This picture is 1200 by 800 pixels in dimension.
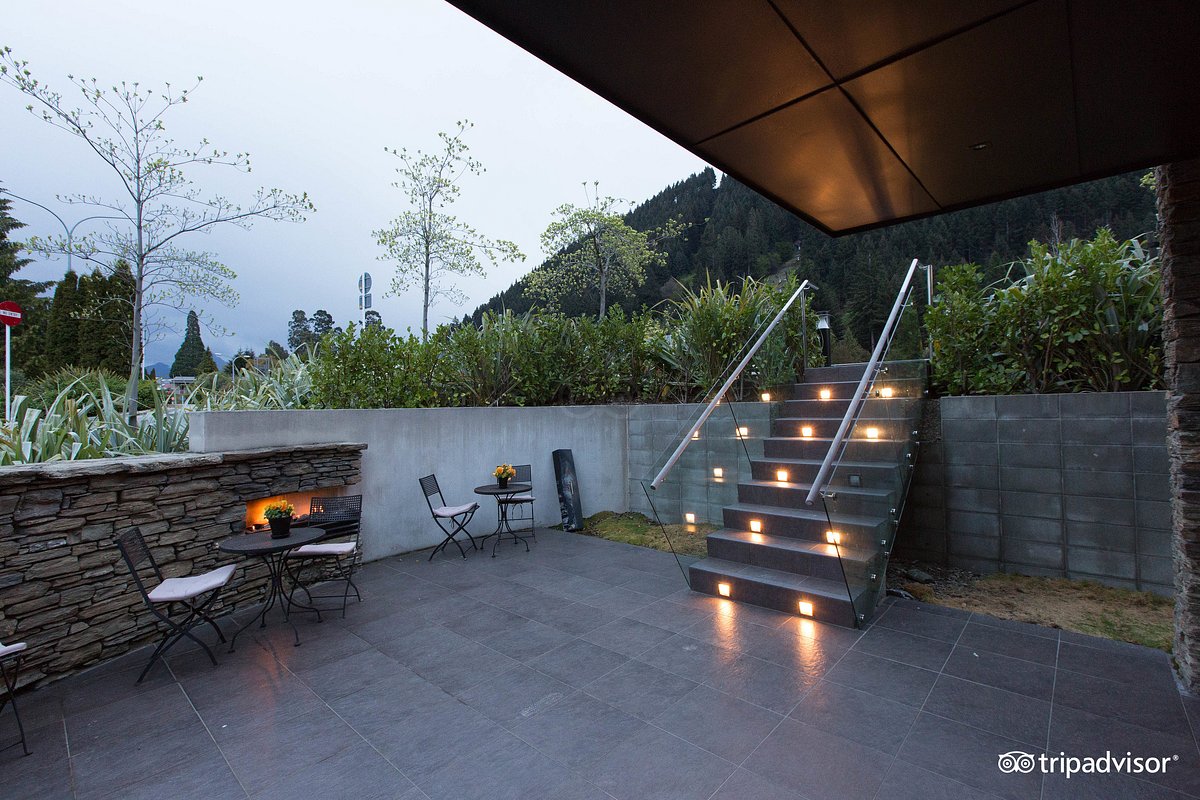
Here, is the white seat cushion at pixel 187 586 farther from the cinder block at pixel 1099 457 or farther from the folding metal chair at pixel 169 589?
the cinder block at pixel 1099 457

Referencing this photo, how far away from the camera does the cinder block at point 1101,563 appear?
3.95m

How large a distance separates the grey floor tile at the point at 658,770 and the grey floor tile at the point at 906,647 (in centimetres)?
163

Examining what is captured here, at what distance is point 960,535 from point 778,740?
340 centimetres

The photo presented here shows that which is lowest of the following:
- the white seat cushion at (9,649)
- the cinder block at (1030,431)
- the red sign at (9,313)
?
the white seat cushion at (9,649)

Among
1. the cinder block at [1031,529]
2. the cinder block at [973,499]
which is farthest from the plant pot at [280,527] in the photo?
the cinder block at [1031,529]

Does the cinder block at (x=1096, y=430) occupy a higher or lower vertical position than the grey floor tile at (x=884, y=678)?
higher

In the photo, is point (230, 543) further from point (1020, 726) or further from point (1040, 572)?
point (1040, 572)

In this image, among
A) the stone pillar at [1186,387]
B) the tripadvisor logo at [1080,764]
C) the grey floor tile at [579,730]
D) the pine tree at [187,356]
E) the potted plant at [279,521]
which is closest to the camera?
the tripadvisor logo at [1080,764]

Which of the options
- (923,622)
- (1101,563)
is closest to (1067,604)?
(1101,563)

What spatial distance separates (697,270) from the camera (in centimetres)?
2788

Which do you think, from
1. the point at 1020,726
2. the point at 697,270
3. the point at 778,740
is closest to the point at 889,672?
the point at 1020,726

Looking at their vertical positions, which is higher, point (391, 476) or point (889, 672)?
point (391, 476)

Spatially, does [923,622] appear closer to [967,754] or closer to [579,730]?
[967,754]

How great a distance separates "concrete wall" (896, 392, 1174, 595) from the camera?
3920mm
